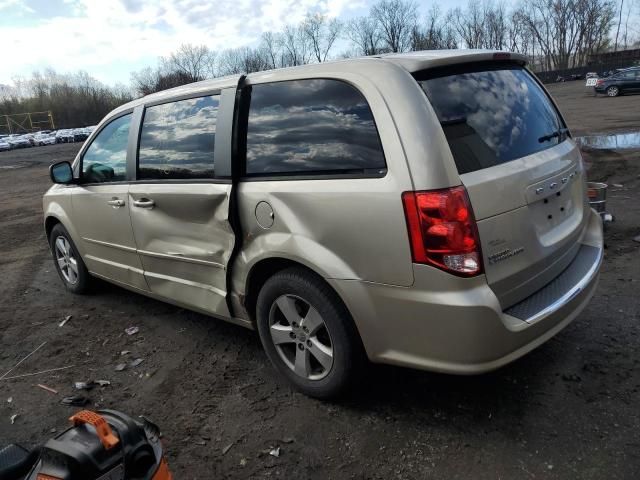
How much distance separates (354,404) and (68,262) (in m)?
3.65

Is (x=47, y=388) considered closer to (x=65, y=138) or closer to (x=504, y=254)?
(x=504, y=254)

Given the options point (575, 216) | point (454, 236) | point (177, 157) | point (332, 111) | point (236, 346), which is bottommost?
point (236, 346)

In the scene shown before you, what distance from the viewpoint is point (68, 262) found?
5316 millimetres

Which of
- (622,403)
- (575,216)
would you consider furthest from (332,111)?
(622,403)

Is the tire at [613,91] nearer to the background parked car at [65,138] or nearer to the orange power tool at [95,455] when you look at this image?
the orange power tool at [95,455]

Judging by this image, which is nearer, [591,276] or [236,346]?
[591,276]

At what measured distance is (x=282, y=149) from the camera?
119 inches

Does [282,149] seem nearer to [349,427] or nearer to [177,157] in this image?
[177,157]

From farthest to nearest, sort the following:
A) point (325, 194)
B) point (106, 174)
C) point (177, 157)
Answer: point (106, 174) → point (177, 157) → point (325, 194)

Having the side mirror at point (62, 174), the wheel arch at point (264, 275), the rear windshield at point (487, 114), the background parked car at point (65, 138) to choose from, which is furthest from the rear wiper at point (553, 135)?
the background parked car at point (65, 138)

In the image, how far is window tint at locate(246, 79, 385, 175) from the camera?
8.66ft

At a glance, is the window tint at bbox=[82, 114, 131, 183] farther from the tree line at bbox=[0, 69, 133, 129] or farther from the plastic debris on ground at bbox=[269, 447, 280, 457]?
the tree line at bbox=[0, 69, 133, 129]

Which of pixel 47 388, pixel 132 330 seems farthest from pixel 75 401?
pixel 132 330

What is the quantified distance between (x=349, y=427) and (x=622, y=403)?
4.81ft
